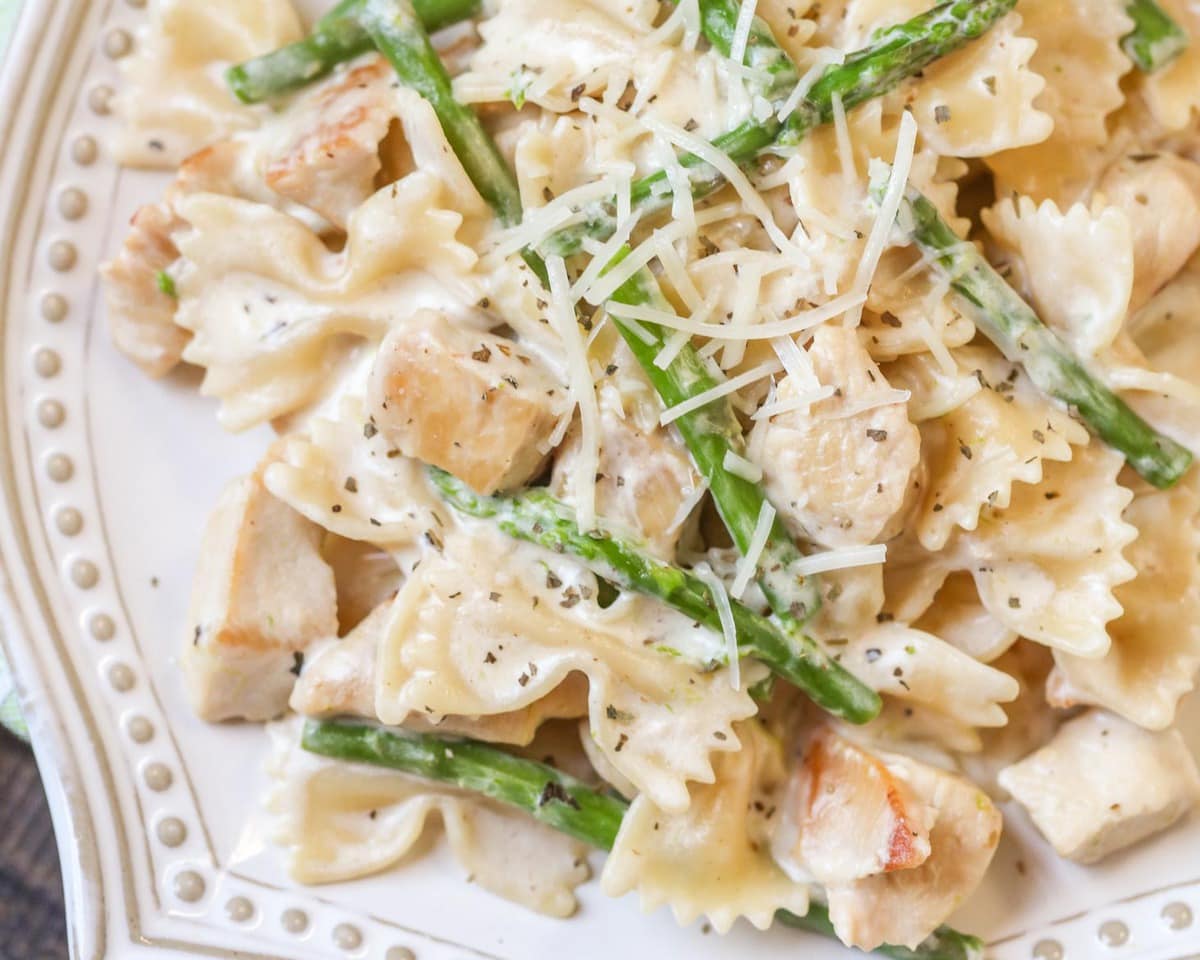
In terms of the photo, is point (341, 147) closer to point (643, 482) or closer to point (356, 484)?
point (356, 484)

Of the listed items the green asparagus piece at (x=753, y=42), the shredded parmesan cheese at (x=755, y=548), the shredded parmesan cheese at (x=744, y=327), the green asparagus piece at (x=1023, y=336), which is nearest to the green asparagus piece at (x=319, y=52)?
the green asparagus piece at (x=753, y=42)

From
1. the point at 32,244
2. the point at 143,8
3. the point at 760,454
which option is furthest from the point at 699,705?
the point at 143,8

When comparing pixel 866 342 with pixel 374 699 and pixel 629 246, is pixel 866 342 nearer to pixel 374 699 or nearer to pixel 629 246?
pixel 629 246

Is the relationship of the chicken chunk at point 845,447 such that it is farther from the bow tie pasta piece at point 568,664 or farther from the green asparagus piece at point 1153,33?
the green asparagus piece at point 1153,33

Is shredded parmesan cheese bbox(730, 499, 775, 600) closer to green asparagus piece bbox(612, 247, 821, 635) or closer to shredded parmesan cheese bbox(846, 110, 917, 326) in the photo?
green asparagus piece bbox(612, 247, 821, 635)

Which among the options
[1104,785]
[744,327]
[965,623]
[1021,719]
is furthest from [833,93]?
[1104,785]
